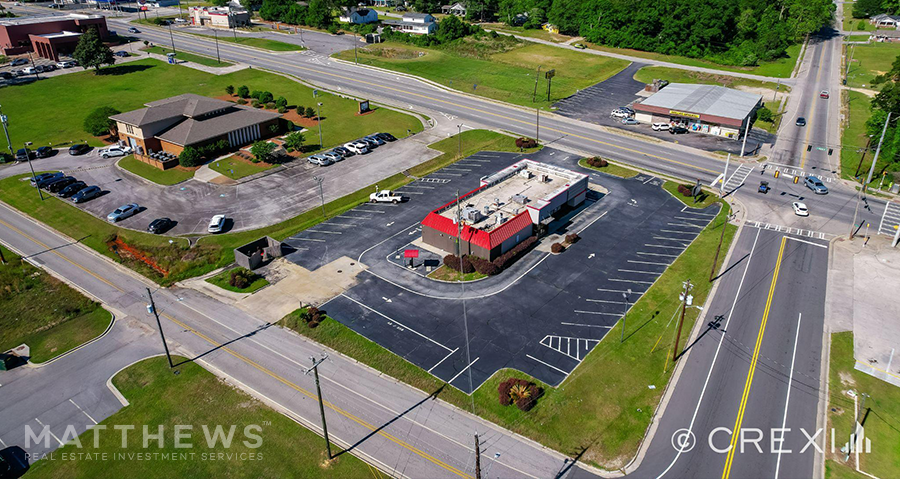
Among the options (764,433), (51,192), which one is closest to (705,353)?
(764,433)

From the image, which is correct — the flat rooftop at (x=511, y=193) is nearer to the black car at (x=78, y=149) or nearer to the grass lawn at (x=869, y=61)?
the black car at (x=78, y=149)

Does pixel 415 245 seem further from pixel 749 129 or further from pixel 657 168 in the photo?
pixel 749 129

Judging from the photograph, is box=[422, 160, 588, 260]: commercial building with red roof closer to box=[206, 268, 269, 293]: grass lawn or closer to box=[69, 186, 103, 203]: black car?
box=[206, 268, 269, 293]: grass lawn

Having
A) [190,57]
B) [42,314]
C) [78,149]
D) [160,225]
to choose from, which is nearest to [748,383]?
[160,225]

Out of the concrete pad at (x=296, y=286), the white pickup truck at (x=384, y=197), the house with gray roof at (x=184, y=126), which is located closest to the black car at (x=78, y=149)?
the house with gray roof at (x=184, y=126)

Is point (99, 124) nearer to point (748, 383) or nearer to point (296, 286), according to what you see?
point (296, 286)

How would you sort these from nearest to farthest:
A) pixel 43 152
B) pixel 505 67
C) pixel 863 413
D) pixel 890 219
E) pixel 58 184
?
pixel 863 413, pixel 890 219, pixel 58 184, pixel 43 152, pixel 505 67
